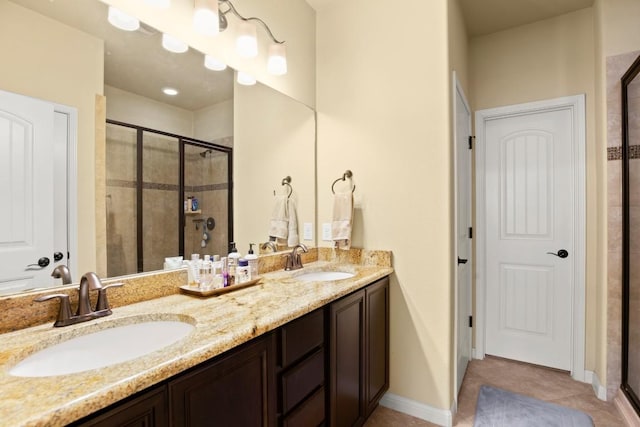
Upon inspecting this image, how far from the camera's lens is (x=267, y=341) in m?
1.11

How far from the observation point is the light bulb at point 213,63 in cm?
167

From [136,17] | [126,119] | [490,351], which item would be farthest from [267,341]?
[490,351]

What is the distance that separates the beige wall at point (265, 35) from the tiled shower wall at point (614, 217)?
2.03 metres

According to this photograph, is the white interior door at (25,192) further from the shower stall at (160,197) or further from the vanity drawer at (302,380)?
the vanity drawer at (302,380)

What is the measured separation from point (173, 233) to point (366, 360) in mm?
1216

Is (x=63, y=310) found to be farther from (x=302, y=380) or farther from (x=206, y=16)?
(x=206, y=16)

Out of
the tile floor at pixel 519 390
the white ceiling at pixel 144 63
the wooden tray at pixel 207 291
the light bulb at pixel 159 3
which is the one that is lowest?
the tile floor at pixel 519 390

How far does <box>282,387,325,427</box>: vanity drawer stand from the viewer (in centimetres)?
126

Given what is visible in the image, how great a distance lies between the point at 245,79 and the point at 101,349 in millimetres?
1512

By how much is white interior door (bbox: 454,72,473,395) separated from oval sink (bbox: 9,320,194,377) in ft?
6.16

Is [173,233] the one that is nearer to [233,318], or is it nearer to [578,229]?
[233,318]

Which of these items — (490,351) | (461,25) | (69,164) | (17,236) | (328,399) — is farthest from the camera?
(490,351)

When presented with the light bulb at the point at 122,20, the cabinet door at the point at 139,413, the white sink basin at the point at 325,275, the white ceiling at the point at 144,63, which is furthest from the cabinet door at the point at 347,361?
the light bulb at the point at 122,20

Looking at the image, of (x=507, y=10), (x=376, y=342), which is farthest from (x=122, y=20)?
(x=507, y=10)
